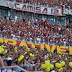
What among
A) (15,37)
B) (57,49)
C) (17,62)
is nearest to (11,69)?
(17,62)

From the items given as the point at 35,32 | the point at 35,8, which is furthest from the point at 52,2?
the point at 35,32

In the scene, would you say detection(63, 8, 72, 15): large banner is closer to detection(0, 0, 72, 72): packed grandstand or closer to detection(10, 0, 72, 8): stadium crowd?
detection(0, 0, 72, 72): packed grandstand

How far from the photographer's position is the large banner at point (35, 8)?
73.9ft

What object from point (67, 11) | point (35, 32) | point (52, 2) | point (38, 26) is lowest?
point (35, 32)

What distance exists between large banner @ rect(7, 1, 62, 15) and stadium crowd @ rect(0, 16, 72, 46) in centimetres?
153

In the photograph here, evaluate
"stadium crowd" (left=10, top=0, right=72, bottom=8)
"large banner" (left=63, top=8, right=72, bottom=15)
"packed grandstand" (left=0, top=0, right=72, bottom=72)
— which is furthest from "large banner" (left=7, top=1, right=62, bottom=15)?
"large banner" (left=63, top=8, right=72, bottom=15)

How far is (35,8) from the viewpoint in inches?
928

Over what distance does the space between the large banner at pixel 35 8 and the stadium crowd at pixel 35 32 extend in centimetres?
153

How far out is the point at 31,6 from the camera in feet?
76.6

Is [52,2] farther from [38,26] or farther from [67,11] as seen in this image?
[38,26]

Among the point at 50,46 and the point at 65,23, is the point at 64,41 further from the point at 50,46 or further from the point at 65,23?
the point at 65,23

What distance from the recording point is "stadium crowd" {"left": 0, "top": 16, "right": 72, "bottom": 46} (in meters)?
17.2

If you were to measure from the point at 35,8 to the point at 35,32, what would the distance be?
18.0 ft

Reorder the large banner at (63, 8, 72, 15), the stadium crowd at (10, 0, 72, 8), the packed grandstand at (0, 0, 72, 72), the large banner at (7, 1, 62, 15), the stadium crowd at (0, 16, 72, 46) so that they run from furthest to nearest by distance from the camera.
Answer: the large banner at (63, 8, 72, 15) < the stadium crowd at (10, 0, 72, 8) < the large banner at (7, 1, 62, 15) < the stadium crowd at (0, 16, 72, 46) < the packed grandstand at (0, 0, 72, 72)
